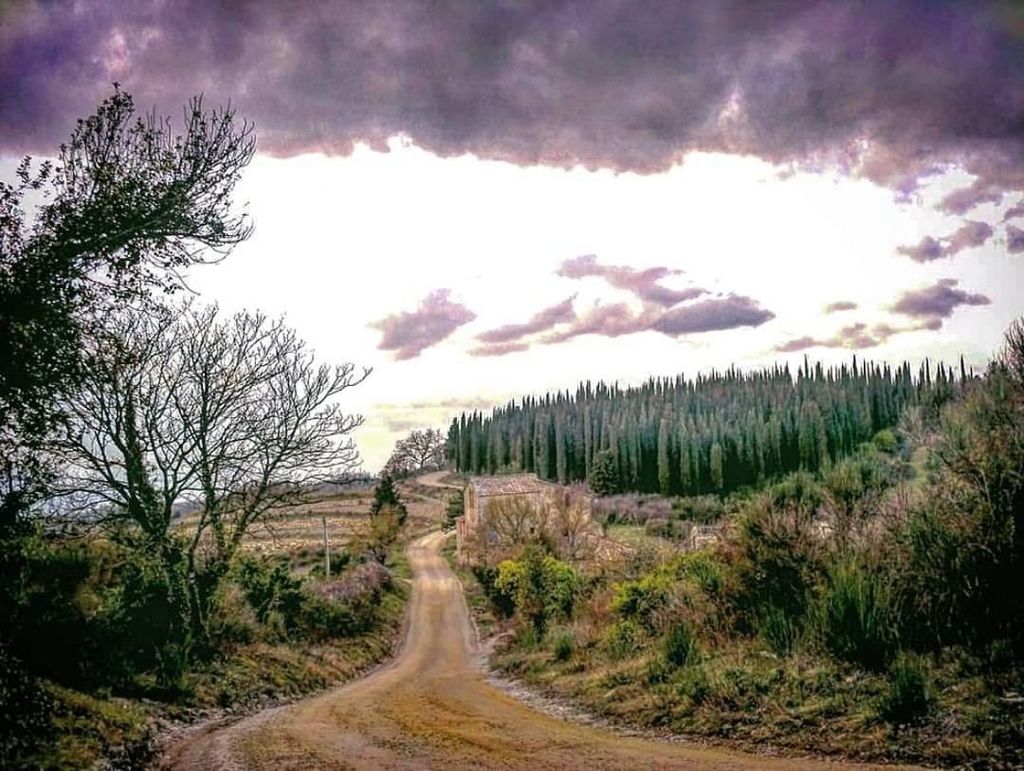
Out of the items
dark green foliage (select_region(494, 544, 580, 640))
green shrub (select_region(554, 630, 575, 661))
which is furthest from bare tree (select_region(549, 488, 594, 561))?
green shrub (select_region(554, 630, 575, 661))

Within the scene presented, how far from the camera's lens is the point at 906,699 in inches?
336

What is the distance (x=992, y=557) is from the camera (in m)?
9.98

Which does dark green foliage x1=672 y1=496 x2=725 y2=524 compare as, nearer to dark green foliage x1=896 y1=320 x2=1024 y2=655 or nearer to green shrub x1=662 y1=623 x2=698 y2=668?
green shrub x1=662 y1=623 x2=698 y2=668

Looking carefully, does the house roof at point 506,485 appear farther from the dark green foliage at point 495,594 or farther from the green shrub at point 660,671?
the green shrub at point 660,671

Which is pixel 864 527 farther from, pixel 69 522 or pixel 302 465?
pixel 69 522

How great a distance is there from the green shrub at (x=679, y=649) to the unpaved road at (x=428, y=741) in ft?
7.48

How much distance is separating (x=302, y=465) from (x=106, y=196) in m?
11.5

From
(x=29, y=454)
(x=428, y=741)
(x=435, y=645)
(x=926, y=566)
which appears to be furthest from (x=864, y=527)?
(x=435, y=645)

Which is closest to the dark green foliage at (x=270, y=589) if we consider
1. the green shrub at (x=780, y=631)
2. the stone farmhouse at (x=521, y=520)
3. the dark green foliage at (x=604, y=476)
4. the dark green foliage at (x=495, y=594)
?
the dark green foliage at (x=495, y=594)

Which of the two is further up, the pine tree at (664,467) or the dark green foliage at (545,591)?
the pine tree at (664,467)

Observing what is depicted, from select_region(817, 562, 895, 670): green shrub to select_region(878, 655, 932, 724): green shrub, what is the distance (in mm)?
1305

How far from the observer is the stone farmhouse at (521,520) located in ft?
140

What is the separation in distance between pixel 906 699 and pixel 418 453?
143 meters

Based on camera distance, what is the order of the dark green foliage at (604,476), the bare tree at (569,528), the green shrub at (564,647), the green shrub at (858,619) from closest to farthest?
the green shrub at (858,619) → the green shrub at (564,647) → the bare tree at (569,528) → the dark green foliage at (604,476)
